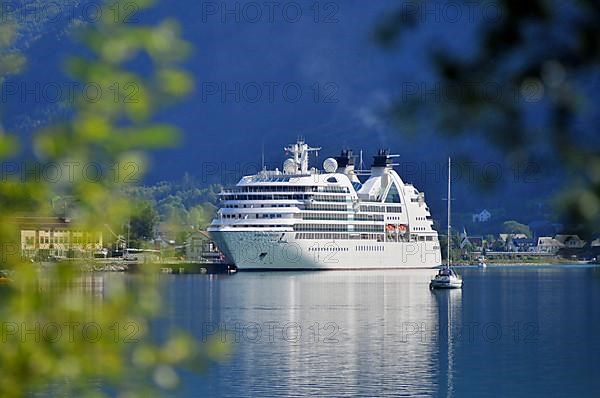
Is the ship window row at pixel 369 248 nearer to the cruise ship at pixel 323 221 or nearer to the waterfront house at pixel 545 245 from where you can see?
the cruise ship at pixel 323 221

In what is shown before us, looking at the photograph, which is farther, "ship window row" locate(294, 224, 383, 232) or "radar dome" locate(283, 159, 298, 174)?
"radar dome" locate(283, 159, 298, 174)

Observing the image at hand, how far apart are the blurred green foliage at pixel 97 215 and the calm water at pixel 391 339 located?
6.45 m

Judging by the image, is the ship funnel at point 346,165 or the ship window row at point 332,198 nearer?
the ship window row at point 332,198

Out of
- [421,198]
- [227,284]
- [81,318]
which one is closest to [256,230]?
[227,284]

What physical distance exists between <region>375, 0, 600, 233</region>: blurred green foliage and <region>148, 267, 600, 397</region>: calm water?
Result: 21.3ft

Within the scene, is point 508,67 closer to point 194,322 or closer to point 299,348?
point 299,348

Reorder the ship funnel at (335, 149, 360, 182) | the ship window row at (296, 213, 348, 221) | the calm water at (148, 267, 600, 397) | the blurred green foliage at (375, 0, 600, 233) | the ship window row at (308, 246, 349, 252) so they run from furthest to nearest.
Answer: the ship funnel at (335, 149, 360, 182) < the ship window row at (308, 246, 349, 252) < the ship window row at (296, 213, 348, 221) < the calm water at (148, 267, 600, 397) < the blurred green foliage at (375, 0, 600, 233)

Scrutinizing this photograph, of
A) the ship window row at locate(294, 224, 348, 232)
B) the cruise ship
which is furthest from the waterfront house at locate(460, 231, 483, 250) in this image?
the ship window row at locate(294, 224, 348, 232)

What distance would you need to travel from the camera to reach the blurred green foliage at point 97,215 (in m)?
2.57

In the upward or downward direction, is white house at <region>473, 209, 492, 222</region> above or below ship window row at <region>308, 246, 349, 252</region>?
above

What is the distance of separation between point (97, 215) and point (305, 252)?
72.0 m

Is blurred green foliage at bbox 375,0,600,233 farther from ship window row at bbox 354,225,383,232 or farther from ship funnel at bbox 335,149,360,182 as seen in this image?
ship funnel at bbox 335,149,360,182

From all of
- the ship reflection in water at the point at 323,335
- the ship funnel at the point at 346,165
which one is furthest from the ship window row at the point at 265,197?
the ship funnel at the point at 346,165

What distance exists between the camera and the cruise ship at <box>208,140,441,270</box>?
73000mm
